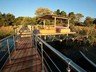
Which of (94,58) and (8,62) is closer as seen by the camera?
(8,62)

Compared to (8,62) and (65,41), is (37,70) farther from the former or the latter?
(65,41)

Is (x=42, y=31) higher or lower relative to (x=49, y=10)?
lower

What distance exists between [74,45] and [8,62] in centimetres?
1679

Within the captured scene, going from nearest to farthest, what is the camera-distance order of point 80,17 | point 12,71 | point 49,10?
point 12,71, point 49,10, point 80,17

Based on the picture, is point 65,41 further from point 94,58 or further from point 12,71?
point 12,71

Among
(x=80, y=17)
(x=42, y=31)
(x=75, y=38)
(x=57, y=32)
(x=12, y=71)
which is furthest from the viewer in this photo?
(x=80, y=17)

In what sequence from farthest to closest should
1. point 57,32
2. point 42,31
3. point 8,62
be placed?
1. point 57,32
2. point 42,31
3. point 8,62

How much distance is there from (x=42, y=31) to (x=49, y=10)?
161ft

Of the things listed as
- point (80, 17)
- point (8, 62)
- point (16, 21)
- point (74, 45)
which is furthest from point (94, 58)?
point (80, 17)

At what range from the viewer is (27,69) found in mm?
4793

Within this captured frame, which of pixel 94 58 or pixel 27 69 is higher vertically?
pixel 27 69

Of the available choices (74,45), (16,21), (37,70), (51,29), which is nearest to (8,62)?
(37,70)

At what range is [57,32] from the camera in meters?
21.3

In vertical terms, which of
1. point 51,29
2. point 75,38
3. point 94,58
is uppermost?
point 51,29
